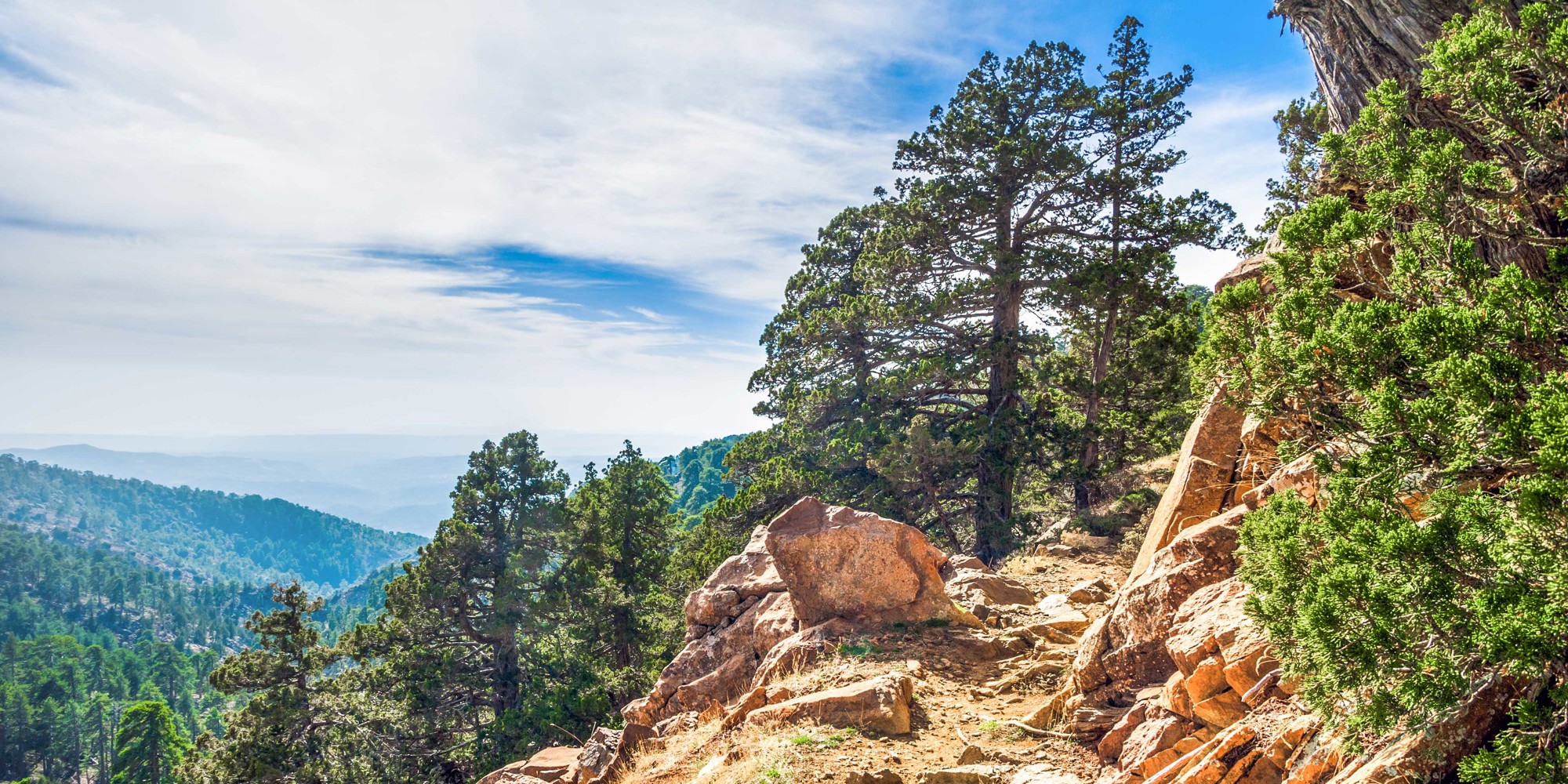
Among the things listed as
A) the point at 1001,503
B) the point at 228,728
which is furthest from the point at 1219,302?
the point at 228,728

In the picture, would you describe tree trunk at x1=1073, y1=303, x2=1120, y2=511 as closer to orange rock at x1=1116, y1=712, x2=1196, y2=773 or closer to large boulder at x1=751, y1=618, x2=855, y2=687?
large boulder at x1=751, y1=618, x2=855, y2=687

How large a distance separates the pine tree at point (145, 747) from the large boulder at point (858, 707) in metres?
79.7

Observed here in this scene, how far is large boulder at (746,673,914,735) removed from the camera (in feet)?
29.5

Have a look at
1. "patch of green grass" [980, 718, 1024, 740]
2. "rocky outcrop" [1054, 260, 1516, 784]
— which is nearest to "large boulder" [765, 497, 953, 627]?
"patch of green grass" [980, 718, 1024, 740]

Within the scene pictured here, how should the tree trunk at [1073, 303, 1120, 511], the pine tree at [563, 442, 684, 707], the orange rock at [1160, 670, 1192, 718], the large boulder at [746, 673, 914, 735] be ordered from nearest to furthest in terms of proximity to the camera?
1. the orange rock at [1160, 670, 1192, 718]
2. the large boulder at [746, 673, 914, 735]
3. the tree trunk at [1073, 303, 1120, 511]
4. the pine tree at [563, 442, 684, 707]

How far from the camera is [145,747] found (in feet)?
223

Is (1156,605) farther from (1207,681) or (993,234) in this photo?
(993,234)

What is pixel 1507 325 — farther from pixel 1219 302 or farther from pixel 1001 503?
pixel 1001 503

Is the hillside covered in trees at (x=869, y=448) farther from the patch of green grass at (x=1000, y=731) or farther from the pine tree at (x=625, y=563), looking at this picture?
the patch of green grass at (x=1000, y=731)

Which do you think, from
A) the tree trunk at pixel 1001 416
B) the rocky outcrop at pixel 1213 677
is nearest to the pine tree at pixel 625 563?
the tree trunk at pixel 1001 416

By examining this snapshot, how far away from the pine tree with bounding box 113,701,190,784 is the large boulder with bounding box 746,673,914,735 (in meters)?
79.7

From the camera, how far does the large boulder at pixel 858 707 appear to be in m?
9.00

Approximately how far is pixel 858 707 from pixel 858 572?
3.54 metres

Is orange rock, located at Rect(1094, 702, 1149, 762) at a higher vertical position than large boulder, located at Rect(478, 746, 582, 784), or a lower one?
higher
